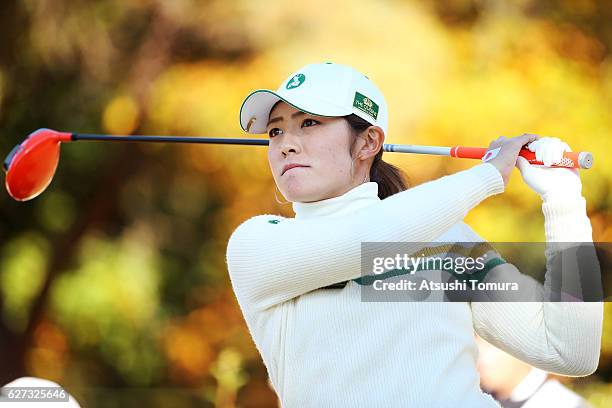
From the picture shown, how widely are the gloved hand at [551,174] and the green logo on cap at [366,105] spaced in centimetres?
23

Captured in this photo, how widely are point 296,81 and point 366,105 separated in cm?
11

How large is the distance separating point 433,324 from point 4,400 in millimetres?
1439

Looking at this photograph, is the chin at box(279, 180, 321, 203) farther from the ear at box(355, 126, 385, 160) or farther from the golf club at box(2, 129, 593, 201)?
the golf club at box(2, 129, 593, 201)

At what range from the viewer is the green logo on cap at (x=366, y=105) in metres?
1.23

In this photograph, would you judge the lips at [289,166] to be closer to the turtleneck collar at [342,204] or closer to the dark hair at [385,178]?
the turtleneck collar at [342,204]

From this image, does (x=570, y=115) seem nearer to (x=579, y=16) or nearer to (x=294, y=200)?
(x=579, y=16)

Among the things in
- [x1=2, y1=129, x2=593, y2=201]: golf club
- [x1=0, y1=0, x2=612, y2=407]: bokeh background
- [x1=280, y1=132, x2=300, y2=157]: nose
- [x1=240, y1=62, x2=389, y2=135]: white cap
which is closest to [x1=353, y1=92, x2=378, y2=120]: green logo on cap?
[x1=240, y1=62, x2=389, y2=135]: white cap

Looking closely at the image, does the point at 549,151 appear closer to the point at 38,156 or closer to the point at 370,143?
the point at 370,143

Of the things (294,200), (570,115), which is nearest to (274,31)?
(570,115)

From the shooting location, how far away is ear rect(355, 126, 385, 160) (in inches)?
49.3

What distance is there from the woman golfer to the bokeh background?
2657 millimetres

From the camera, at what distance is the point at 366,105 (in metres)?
1.25

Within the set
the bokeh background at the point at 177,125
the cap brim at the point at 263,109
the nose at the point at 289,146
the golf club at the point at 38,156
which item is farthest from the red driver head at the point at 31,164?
the bokeh background at the point at 177,125

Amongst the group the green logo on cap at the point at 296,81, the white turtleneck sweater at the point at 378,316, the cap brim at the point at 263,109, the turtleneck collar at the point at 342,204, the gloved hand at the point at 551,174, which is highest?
the green logo on cap at the point at 296,81
